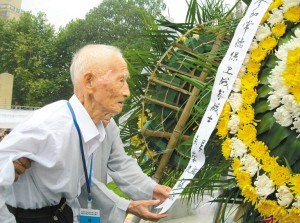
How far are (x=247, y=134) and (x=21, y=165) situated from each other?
0.88 metres

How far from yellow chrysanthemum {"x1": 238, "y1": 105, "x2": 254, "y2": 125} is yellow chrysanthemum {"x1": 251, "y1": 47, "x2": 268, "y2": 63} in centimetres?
20

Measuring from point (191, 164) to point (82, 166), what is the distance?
0.48m

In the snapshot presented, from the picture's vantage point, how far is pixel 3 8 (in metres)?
42.9

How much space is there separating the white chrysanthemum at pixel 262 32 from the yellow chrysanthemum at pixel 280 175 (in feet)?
1.73

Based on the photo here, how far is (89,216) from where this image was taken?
180cm

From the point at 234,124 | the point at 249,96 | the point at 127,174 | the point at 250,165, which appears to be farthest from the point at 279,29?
the point at 127,174

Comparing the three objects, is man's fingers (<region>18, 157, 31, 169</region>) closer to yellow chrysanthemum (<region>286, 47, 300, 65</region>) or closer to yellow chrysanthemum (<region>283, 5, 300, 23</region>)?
yellow chrysanthemum (<region>286, 47, 300, 65</region>)

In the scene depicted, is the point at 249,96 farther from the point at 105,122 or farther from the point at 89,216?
the point at 89,216

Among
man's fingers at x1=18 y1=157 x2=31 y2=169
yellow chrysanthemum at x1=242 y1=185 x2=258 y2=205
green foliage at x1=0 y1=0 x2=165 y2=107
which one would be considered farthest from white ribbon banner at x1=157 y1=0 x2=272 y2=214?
green foliage at x1=0 y1=0 x2=165 y2=107

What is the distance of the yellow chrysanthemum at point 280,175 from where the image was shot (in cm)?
132

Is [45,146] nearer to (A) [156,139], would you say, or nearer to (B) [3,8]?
(A) [156,139]

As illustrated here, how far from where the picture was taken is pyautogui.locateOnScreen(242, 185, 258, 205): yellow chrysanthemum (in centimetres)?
139

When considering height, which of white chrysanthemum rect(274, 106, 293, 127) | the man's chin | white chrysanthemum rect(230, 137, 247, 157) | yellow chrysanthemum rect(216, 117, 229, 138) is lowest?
the man's chin

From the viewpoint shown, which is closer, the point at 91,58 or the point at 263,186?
the point at 263,186
